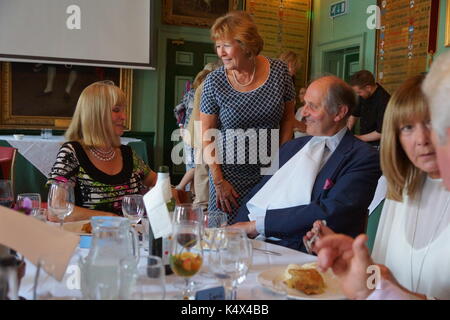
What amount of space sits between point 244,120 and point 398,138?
134 centimetres

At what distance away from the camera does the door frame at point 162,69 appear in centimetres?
718

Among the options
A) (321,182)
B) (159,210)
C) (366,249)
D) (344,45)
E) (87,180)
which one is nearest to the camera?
(366,249)

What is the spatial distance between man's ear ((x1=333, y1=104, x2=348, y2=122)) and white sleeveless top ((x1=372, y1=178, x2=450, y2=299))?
2.35ft

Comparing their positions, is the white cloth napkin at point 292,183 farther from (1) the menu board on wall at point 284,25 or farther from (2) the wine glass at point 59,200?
(1) the menu board on wall at point 284,25

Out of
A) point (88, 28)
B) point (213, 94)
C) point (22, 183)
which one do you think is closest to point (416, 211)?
point (213, 94)

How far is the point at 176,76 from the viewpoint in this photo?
287 inches

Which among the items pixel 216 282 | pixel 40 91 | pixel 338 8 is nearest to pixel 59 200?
pixel 216 282

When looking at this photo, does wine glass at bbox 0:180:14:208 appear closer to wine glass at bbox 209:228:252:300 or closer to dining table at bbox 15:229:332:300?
dining table at bbox 15:229:332:300

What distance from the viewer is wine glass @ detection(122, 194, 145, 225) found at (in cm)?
188

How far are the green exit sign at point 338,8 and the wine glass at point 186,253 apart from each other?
643 centimetres

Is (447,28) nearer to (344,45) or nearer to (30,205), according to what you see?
(344,45)

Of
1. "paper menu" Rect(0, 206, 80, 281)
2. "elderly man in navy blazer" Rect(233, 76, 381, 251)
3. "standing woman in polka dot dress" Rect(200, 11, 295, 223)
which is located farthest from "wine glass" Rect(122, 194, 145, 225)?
"standing woman in polka dot dress" Rect(200, 11, 295, 223)

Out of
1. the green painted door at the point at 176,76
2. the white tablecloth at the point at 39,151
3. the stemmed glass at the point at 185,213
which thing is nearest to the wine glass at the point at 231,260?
the stemmed glass at the point at 185,213
